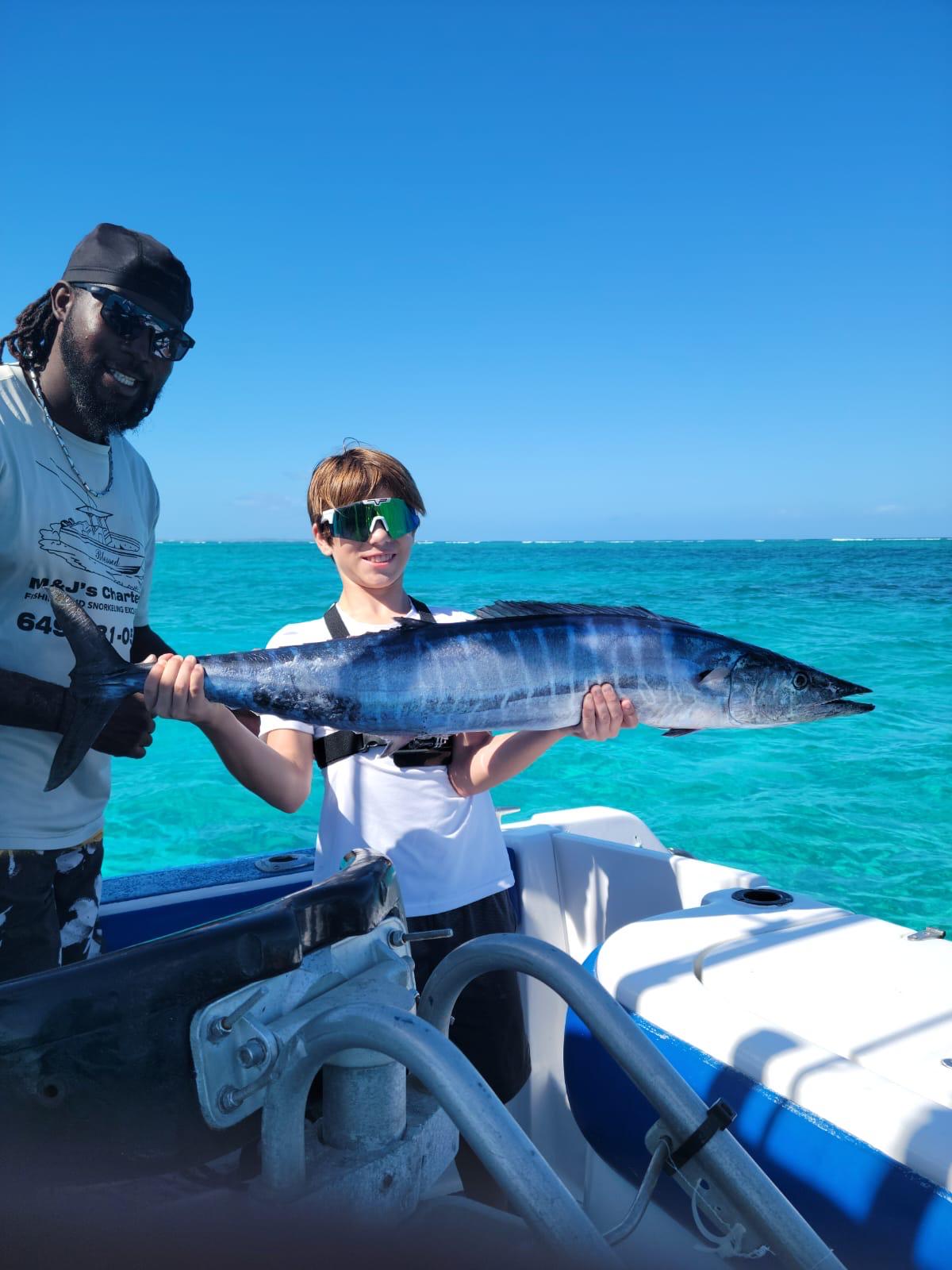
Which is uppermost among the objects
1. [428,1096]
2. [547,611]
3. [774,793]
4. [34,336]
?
[34,336]

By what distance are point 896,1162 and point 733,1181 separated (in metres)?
0.67

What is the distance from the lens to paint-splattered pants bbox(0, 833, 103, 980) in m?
2.18

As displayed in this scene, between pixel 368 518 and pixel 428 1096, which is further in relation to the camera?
pixel 368 518

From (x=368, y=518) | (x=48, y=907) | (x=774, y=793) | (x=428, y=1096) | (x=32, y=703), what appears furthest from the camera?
(x=774, y=793)

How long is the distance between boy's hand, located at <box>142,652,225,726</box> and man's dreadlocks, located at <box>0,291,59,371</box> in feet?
3.16

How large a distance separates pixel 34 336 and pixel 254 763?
4.49ft

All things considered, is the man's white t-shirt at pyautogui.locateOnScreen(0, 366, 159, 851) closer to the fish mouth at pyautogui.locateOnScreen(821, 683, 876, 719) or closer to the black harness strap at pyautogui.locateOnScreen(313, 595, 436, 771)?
the black harness strap at pyautogui.locateOnScreen(313, 595, 436, 771)

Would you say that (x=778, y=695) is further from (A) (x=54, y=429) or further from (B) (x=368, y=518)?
(A) (x=54, y=429)

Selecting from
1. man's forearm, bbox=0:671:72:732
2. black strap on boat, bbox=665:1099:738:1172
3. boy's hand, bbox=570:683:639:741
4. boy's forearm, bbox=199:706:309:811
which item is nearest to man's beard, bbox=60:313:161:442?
man's forearm, bbox=0:671:72:732

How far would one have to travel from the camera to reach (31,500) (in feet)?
7.57

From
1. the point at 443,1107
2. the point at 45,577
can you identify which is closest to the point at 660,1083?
the point at 443,1107

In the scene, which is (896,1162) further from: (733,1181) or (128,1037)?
(128,1037)

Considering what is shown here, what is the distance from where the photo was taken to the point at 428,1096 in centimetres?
130

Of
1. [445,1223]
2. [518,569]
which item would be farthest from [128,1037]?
[518,569]
